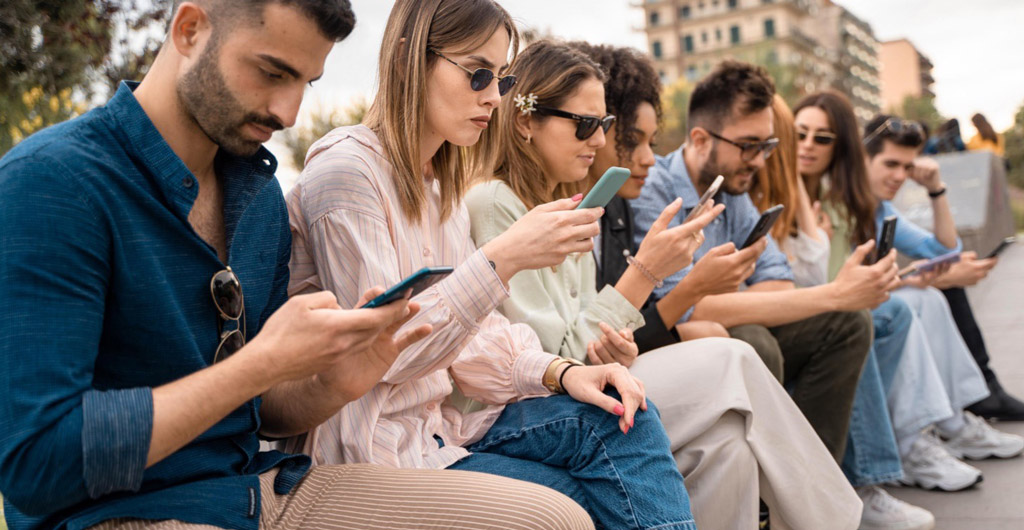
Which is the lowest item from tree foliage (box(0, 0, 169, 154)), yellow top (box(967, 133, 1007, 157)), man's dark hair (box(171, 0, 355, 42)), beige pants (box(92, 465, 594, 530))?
beige pants (box(92, 465, 594, 530))

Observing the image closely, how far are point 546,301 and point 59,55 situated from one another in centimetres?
334

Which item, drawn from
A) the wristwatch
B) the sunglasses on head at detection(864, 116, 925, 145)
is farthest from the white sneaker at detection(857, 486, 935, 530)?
the sunglasses on head at detection(864, 116, 925, 145)

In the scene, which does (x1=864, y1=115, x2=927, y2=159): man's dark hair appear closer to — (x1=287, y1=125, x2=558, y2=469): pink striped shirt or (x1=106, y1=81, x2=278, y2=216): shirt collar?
(x1=287, y1=125, x2=558, y2=469): pink striped shirt

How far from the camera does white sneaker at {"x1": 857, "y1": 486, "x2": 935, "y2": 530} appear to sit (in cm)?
379

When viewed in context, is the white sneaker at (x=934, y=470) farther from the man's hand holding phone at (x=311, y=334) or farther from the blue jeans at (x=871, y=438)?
the man's hand holding phone at (x=311, y=334)

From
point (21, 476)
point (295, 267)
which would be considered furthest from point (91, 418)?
point (295, 267)

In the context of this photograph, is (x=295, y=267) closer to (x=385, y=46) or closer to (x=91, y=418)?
(x=385, y=46)

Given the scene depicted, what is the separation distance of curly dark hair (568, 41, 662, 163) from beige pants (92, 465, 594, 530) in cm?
211

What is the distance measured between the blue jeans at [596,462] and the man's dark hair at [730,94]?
2.30 meters

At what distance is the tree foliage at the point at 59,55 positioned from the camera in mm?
4523

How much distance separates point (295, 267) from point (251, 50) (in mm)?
723

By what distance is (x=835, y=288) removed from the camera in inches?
152

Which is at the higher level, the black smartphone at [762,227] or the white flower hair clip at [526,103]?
the white flower hair clip at [526,103]

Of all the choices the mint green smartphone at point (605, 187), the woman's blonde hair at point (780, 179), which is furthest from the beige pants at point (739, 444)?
the woman's blonde hair at point (780, 179)
